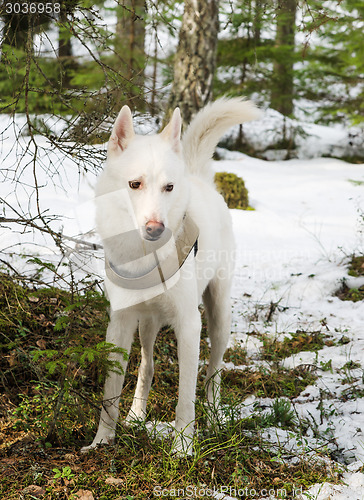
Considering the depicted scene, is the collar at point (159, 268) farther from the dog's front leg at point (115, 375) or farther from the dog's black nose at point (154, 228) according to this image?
the dog's black nose at point (154, 228)

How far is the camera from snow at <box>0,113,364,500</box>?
3.01 meters

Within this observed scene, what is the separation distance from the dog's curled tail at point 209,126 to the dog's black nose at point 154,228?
1.62m

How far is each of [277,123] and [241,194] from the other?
573cm

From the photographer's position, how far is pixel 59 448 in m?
2.67

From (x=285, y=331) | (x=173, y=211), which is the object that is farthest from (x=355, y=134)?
(x=173, y=211)

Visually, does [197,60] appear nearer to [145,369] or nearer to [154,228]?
[145,369]

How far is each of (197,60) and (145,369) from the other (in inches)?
186

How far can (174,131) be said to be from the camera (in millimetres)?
2922

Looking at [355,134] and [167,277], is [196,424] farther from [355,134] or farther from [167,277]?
[355,134]

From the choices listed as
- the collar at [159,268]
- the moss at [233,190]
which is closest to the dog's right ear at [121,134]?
the collar at [159,268]

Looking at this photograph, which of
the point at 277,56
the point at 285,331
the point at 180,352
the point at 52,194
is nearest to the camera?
the point at 180,352

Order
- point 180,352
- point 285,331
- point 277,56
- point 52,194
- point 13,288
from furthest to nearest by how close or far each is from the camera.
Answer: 1. point 277,56
2. point 52,194
3. point 285,331
4. point 13,288
5. point 180,352

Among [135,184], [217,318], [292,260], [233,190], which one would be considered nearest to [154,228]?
[135,184]

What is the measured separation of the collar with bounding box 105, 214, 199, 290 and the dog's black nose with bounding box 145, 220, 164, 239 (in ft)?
1.19
